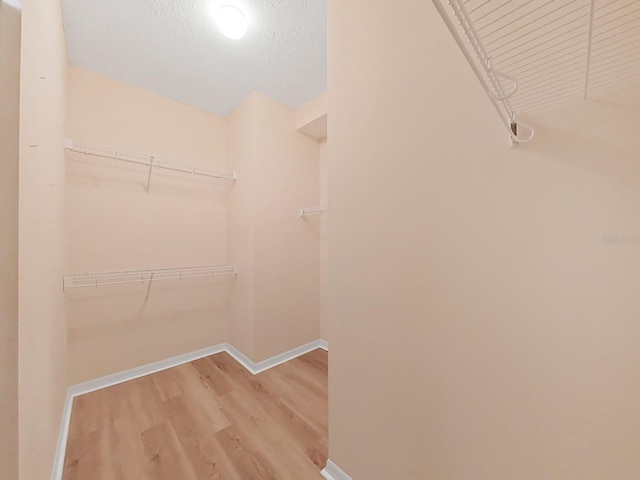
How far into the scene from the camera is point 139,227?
2117 mm

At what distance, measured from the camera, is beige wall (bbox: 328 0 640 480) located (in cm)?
60

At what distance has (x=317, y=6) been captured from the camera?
1422 mm

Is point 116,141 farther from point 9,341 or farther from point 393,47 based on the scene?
point 393,47

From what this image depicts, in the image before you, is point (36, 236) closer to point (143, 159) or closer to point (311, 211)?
point (143, 159)

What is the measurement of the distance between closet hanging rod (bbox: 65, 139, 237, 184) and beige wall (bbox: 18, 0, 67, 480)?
0.70 meters

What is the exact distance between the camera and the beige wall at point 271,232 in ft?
7.36

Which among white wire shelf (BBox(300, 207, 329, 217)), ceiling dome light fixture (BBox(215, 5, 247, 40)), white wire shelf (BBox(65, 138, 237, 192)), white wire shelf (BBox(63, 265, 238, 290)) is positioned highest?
ceiling dome light fixture (BBox(215, 5, 247, 40))

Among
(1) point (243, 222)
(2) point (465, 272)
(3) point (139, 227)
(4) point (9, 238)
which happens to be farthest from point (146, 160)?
(2) point (465, 272)

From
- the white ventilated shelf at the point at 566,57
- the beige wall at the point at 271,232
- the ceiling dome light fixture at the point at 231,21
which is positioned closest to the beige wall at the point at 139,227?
the beige wall at the point at 271,232

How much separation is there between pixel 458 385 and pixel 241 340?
6.76 ft

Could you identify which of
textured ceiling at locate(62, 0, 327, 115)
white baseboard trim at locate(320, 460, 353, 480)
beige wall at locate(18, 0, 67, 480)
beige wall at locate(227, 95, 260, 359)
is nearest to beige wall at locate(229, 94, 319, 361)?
beige wall at locate(227, 95, 260, 359)

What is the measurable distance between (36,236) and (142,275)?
1.41m

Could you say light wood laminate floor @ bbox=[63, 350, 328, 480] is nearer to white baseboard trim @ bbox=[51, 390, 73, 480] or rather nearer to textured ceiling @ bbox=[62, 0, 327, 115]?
white baseboard trim @ bbox=[51, 390, 73, 480]

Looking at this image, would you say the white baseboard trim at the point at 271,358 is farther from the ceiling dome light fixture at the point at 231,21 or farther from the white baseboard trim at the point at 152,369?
the ceiling dome light fixture at the point at 231,21
